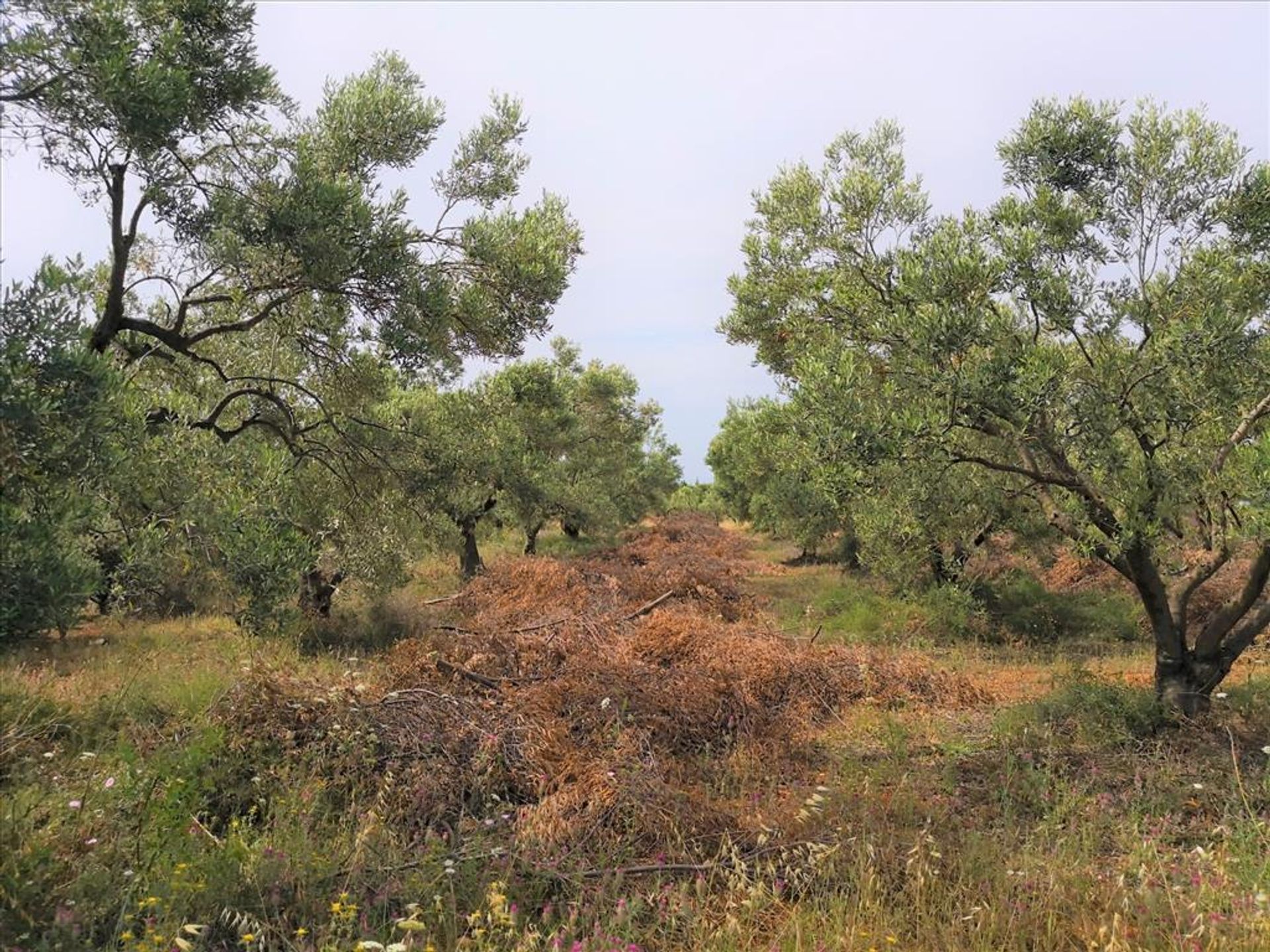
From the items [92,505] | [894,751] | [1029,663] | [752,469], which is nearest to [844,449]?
[894,751]

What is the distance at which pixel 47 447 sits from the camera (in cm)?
374

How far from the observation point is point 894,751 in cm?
768

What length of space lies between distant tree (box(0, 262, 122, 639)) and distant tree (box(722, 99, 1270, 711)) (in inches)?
227

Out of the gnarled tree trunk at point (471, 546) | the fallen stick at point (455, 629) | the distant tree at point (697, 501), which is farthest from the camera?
the distant tree at point (697, 501)

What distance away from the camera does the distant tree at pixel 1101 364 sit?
700 cm

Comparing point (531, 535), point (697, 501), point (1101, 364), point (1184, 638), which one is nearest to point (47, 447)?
point (1101, 364)

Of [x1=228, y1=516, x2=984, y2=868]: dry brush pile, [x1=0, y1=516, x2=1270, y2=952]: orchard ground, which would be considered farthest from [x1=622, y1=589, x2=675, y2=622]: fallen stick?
[x1=0, y1=516, x2=1270, y2=952]: orchard ground

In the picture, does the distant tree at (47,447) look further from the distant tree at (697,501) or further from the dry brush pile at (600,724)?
the distant tree at (697,501)

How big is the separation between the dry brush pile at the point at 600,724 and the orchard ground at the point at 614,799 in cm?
4

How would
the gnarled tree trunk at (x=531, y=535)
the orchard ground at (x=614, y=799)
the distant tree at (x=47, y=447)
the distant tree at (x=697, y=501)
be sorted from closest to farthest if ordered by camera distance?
the distant tree at (x=47, y=447), the orchard ground at (x=614, y=799), the gnarled tree trunk at (x=531, y=535), the distant tree at (x=697, y=501)

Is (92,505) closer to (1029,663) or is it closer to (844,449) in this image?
(844,449)

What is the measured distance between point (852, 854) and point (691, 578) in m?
14.4

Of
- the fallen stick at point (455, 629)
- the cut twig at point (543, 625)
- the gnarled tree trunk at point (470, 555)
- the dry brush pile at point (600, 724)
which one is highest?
the gnarled tree trunk at point (470, 555)

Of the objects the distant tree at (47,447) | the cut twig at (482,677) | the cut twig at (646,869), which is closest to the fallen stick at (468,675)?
the cut twig at (482,677)
